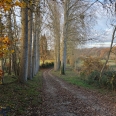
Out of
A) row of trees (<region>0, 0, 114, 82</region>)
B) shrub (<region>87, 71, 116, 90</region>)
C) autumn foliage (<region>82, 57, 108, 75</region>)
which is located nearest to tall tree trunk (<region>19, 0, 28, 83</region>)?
→ row of trees (<region>0, 0, 114, 82</region>)

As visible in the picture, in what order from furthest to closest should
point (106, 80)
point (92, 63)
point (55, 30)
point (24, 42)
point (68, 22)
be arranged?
point (55, 30), point (68, 22), point (92, 63), point (106, 80), point (24, 42)

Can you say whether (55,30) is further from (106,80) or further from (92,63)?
(106,80)

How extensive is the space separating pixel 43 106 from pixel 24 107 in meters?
1.06

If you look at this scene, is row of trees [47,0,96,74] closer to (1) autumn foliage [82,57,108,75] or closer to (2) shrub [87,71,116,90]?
(1) autumn foliage [82,57,108,75]

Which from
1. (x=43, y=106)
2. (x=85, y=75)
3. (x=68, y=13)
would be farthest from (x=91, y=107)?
(x=68, y=13)

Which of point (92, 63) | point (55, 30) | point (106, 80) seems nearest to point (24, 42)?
point (106, 80)

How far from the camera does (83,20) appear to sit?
23625mm

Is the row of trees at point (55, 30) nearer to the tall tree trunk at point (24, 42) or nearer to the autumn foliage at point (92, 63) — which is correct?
the tall tree trunk at point (24, 42)

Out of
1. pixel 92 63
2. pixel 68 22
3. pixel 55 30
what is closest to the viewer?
pixel 92 63

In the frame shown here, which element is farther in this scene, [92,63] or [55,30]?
[55,30]

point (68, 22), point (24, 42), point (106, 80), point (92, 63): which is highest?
point (68, 22)

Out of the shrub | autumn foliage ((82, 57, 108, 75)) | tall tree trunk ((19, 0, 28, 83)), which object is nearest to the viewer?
tall tree trunk ((19, 0, 28, 83))

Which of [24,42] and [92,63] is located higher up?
[24,42]

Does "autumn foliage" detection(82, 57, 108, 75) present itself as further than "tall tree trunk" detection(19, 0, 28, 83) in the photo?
Yes
